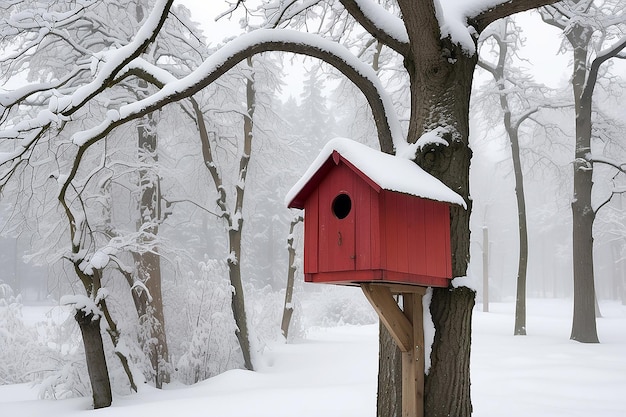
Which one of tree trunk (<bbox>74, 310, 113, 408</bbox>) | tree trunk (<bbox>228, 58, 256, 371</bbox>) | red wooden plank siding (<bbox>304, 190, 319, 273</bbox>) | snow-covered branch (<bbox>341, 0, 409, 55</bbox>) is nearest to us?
red wooden plank siding (<bbox>304, 190, 319, 273</bbox>)

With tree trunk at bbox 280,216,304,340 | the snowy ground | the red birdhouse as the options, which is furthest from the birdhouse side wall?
tree trunk at bbox 280,216,304,340

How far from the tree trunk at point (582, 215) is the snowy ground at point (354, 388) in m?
0.53

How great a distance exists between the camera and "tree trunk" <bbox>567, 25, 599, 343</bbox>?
11.8 meters

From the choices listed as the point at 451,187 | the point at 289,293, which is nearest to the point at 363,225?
the point at 451,187

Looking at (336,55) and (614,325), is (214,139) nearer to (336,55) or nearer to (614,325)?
(336,55)

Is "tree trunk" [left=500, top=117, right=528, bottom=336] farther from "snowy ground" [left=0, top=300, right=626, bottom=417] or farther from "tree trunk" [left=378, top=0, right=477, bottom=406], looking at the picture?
→ "tree trunk" [left=378, top=0, right=477, bottom=406]

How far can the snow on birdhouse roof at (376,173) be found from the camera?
3.14m

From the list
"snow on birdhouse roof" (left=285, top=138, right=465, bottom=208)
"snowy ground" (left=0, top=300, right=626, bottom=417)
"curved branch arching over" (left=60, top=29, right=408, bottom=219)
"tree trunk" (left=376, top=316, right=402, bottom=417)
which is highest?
"curved branch arching over" (left=60, top=29, right=408, bottom=219)

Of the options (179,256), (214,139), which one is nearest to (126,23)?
(214,139)

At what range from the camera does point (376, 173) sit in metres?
3.11

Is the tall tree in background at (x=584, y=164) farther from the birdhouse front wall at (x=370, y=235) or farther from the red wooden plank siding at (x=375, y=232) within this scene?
the red wooden plank siding at (x=375, y=232)

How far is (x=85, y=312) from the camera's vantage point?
22.8ft

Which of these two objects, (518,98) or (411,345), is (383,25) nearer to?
(411,345)

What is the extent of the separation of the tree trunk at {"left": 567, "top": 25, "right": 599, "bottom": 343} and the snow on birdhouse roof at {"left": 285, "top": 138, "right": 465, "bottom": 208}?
30.8ft
